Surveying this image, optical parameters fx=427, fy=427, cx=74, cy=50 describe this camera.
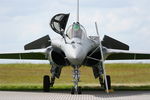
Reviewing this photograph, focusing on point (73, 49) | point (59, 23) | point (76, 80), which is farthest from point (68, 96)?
point (59, 23)

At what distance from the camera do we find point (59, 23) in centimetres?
1642

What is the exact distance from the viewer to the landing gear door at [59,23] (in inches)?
638

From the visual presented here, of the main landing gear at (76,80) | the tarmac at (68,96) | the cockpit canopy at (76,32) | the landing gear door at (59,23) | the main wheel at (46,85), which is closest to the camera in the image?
the tarmac at (68,96)

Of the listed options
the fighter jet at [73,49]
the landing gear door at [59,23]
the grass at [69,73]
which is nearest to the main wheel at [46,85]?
the fighter jet at [73,49]

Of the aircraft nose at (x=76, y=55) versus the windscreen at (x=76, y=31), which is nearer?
the aircraft nose at (x=76, y=55)

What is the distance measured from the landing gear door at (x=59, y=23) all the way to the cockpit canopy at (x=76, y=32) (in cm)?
31

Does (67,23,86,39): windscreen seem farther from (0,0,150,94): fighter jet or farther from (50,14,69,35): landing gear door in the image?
(50,14,69,35): landing gear door

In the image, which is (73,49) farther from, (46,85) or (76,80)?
(46,85)

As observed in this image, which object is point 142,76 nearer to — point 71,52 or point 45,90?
point 45,90

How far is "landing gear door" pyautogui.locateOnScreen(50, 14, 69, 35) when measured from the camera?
16194mm

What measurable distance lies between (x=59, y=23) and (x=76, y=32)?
102 centimetres

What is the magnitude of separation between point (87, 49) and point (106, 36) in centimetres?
443

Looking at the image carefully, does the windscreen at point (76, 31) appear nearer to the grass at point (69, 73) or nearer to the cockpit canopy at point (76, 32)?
the cockpit canopy at point (76, 32)

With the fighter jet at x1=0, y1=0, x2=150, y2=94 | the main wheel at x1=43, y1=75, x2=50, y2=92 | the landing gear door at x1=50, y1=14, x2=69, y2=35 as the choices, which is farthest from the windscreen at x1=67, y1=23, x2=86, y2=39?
the main wheel at x1=43, y1=75, x2=50, y2=92
